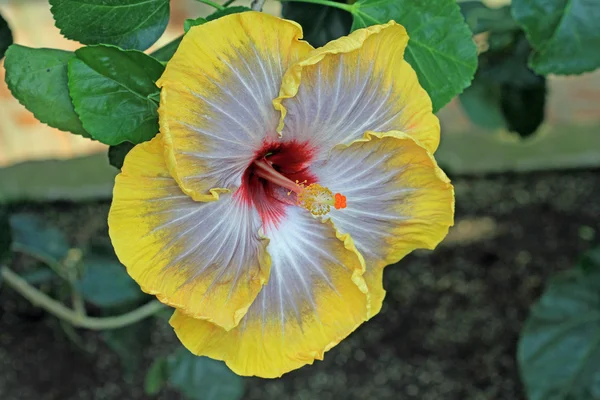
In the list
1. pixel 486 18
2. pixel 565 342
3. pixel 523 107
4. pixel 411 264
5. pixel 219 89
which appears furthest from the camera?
pixel 411 264

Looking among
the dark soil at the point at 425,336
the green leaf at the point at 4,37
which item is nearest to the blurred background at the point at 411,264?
the dark soil at the point at 425,336

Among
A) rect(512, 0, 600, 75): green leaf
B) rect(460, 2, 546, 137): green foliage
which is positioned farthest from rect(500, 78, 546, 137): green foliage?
rect(512, 0, 600, 75): green leaf

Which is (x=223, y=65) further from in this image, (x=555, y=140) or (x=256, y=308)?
(x=555, y=140)

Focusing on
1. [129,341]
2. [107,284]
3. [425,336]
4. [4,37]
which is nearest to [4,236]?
[107,284]

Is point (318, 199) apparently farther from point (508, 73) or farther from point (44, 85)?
point (508, 73)

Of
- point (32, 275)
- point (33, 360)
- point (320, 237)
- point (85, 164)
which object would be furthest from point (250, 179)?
point (85, 164)

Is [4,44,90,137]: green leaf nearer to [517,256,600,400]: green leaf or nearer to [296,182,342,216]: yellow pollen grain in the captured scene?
[296,182,342,216]: yellow pollen grain
